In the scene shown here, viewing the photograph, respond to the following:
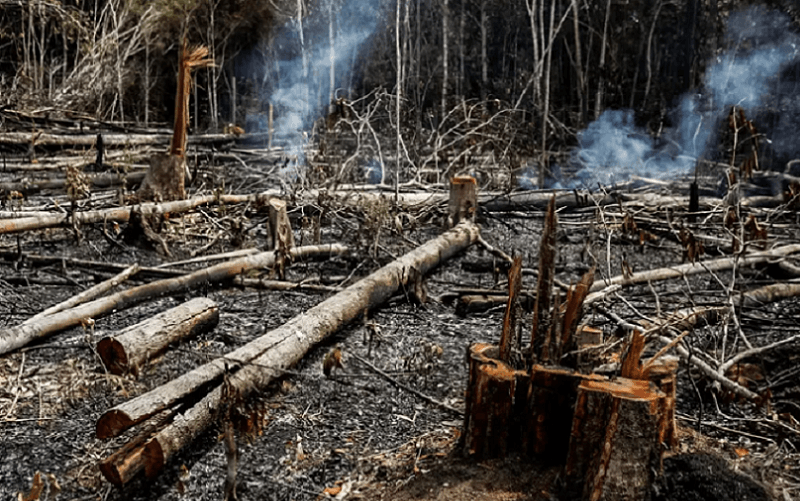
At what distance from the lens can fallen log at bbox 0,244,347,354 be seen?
462cm

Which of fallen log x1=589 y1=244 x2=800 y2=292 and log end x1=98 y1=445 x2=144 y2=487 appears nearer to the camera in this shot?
log end x1=98 y1=445 x2=144 y2=487

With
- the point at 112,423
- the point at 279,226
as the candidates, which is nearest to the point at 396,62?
the point at 279,226

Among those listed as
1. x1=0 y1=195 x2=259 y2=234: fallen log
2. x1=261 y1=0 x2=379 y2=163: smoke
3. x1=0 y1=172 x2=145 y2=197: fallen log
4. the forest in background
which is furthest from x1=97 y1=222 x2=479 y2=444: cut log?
x1=261 y1=0 x2=379 y2=163: smoke

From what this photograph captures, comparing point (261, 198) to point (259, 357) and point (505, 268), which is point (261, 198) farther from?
point (259, 357)

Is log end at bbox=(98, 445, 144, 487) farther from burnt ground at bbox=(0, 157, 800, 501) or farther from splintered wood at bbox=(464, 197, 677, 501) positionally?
splintered wood at bbox=(464, 197, 677, 501)

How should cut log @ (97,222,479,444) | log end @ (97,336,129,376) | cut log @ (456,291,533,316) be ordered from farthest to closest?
cut log @ (456,291,533,316) → log end @ (97,336,129,376) → cut log @ (97,222,479,444)

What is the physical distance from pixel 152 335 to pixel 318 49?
2551 cm

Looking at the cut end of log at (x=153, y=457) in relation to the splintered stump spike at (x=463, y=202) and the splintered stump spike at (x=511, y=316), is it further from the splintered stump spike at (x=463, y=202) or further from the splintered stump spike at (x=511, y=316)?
the splintered stump spike at (x=463, y=202)

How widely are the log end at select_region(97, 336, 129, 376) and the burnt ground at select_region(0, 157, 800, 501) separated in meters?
0.08

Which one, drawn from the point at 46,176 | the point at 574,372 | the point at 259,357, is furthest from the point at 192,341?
the point at 46,176

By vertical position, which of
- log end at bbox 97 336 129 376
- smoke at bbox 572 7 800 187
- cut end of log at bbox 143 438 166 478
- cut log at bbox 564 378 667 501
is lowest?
cut end of log at bbox 143 438 166 478

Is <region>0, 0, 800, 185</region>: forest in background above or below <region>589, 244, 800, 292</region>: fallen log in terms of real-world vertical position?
above

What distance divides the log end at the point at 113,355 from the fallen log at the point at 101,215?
3.67 m

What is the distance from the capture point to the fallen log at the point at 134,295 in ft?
15.2
